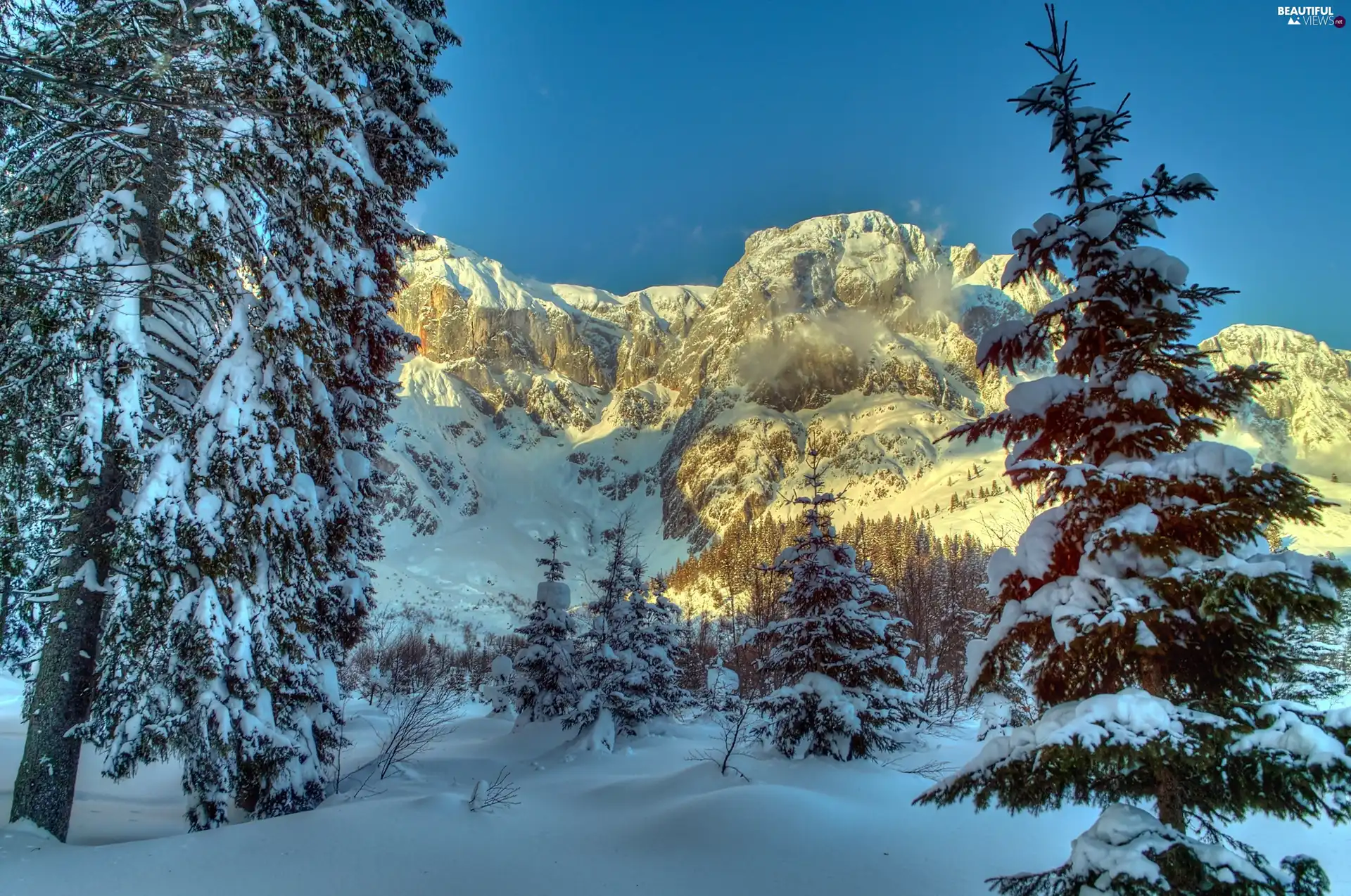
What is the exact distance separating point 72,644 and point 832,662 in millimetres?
10576

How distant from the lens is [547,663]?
1803 cm

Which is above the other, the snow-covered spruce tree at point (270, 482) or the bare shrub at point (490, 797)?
the snow-covered spruce tree at point (270, 482)

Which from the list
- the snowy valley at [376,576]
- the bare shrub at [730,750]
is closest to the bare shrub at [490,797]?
the snowy valley at [376,576]

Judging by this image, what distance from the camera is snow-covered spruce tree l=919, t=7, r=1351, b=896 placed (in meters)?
3.06

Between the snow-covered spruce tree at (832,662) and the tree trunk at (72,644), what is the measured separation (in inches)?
359

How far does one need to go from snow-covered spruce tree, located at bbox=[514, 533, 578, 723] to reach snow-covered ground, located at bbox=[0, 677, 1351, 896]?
7.63 m

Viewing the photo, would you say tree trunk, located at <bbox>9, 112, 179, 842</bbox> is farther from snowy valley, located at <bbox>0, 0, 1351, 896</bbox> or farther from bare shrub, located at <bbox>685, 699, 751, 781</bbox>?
bare shrub, located at <bbox>685, 699, 751, 781</bbox>

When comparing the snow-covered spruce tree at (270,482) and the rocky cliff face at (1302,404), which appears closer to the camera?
the snow-covered spruce tree at (270,482)

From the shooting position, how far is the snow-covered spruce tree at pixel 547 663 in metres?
17.7

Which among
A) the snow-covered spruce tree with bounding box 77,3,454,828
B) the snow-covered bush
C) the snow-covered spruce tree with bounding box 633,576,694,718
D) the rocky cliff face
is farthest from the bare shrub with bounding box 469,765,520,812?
the rocky cliff face

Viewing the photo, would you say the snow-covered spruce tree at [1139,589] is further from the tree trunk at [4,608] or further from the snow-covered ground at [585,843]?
the tree trunk at [4,608]

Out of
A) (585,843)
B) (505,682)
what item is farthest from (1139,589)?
(505,682)

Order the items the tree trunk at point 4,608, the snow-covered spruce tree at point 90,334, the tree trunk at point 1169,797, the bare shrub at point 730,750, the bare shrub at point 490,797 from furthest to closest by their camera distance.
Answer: the bare shrub at point 730,750 < the bare shrub at point 490,797 < the tree trunk at point 4,608 < the snow-covered spruce tree at point 90,334 < the tree trunk at point 1169,797

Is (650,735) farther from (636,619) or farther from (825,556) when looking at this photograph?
(825,556)
